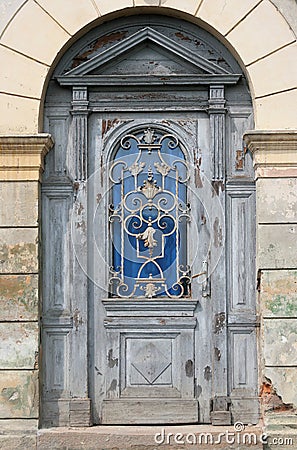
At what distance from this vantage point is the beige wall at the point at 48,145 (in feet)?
23.7

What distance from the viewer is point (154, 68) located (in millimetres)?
7617

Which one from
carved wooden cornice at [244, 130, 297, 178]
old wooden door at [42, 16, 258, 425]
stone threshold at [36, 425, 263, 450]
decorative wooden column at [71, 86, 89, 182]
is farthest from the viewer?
decorative wooden column at [71, 86, 89, 182]

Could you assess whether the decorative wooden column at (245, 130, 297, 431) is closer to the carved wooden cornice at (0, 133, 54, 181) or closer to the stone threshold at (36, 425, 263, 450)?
the stone threshold at (36, 425, 263, 450)

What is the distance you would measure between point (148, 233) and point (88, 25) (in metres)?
1.75

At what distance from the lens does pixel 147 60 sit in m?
7.64

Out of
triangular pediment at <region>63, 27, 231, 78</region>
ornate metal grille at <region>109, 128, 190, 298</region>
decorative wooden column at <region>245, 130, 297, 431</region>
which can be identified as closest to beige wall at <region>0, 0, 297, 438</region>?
decorative wooden column at <region>245, 130, 297, 431</region>

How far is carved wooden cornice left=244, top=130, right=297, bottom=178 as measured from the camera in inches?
286

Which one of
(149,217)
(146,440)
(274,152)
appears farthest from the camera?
(149,217)

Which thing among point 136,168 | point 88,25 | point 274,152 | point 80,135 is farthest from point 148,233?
point 88,25

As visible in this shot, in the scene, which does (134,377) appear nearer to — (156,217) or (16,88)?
(156,217)

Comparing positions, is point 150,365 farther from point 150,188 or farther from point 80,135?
point 80,135

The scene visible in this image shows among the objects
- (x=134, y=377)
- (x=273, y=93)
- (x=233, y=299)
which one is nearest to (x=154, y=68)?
(x=273, y=93)

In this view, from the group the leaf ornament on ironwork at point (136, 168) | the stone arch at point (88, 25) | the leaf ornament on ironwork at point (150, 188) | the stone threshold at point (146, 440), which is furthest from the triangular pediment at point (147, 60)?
the stone threshold at point (146, 440)

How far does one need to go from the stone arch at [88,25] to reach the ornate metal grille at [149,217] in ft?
2.60
